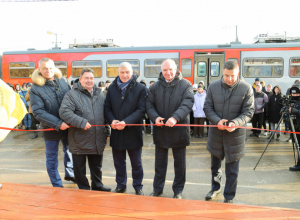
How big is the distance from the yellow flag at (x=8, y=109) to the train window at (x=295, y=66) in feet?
38.0

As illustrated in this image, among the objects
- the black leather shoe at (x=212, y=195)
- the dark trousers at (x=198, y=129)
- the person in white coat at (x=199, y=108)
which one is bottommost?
the black leather shoe at (x=212, y=195)

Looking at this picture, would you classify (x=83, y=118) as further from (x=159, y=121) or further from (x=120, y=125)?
(x=159, y=121)

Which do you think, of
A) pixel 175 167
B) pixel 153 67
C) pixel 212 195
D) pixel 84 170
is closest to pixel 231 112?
pixel 175 167

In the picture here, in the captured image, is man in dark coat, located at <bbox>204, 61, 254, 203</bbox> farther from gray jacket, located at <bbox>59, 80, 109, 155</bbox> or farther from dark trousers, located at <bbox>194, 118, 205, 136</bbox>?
dark trousers, located at <bbox>194, 118, 205, 136</bbox>

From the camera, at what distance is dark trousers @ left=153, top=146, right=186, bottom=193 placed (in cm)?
390

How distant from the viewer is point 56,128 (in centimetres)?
376

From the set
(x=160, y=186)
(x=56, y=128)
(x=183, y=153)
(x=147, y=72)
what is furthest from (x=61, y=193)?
(x=147, y=72)

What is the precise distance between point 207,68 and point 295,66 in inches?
157

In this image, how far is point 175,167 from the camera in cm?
395

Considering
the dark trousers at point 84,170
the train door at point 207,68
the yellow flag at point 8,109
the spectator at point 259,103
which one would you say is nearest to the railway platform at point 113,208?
the dark trousers at point 84,170

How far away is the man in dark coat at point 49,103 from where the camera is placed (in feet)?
12.4

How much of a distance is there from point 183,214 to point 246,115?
5.88 feet

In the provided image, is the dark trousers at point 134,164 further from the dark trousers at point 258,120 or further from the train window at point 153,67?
the train window at point 153,67

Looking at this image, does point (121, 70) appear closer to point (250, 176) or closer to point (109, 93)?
point (109, 93)
